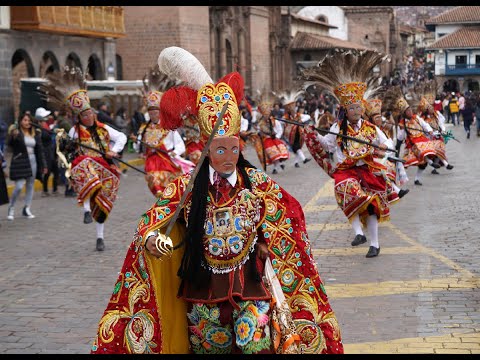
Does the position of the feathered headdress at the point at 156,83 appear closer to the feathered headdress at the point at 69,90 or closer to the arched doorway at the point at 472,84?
the feathered headdress at the point at 69,90

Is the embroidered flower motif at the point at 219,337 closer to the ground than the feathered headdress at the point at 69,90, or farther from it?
closer to the ground

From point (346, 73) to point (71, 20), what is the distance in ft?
71.2

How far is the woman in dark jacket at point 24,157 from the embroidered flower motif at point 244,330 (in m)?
9.66

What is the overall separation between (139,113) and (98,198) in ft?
57.6

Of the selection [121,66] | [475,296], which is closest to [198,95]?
[475,296]

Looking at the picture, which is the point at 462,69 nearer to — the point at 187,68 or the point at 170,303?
the point at 187,68

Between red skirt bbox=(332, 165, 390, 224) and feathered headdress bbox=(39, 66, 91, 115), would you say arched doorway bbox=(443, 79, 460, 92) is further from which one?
Answer: red skirt bbox=(332, 165, 390, 224)

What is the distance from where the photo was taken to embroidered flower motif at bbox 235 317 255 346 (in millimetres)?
4988

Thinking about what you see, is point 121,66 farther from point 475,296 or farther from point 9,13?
point 475,296

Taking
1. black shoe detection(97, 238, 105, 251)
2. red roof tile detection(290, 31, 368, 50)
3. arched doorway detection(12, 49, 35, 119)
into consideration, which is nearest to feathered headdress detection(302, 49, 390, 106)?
black shoe detection(97, 238, 105, 251)

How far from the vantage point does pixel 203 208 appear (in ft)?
17.2

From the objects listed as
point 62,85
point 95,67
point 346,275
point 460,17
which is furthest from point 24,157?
point 460,17

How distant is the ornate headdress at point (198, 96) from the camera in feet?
17.6

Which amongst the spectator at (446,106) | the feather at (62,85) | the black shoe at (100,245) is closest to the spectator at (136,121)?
the feather at (62,85)
